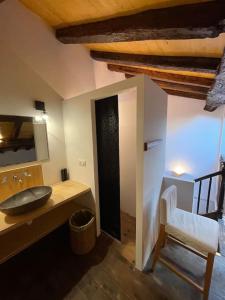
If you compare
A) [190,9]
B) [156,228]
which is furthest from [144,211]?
[190,9]

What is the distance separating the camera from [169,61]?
1885 mm

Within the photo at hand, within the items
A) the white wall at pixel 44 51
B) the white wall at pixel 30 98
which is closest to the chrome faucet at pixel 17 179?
the white wall at pixel 30 98

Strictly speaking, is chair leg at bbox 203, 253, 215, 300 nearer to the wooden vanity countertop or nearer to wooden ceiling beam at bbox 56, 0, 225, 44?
the wooden vanity countertop

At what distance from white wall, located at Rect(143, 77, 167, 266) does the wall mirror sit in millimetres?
1421

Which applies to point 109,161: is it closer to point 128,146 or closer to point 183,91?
point 128,146

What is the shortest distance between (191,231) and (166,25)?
1.80 metres

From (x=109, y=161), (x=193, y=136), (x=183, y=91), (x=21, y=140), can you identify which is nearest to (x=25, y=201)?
(x=21, y=140)

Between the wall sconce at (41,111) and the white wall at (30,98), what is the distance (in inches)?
2.0

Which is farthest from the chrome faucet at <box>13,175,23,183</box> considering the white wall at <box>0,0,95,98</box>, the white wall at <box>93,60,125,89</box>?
the white wall at <box>93,60,125,89</box>

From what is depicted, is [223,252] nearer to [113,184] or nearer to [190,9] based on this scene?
[113,184]

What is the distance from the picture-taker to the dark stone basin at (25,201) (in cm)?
137

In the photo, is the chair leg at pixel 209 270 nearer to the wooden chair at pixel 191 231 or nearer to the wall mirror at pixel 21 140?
the wooden chair at pixel 191 231

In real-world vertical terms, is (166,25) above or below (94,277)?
above

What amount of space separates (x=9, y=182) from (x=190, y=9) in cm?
234
